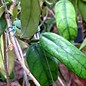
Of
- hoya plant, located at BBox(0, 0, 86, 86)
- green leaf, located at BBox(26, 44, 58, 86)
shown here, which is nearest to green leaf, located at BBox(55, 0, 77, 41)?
hoya plant, located at BBox(0, 0, 86, 86)

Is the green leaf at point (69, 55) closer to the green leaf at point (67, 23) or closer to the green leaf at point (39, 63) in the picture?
the green leaf at point (67, 23)

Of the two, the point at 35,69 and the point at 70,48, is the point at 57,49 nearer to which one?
the point at 70,48

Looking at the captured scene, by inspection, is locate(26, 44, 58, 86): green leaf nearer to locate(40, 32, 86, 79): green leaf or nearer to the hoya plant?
the hoya plant

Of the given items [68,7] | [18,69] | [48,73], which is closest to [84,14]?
[68,7]

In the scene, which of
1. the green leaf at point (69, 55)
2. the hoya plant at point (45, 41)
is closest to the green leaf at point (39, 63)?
the hoya plant at point (45, 41)

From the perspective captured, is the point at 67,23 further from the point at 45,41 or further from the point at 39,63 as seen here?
the point at 39,63
